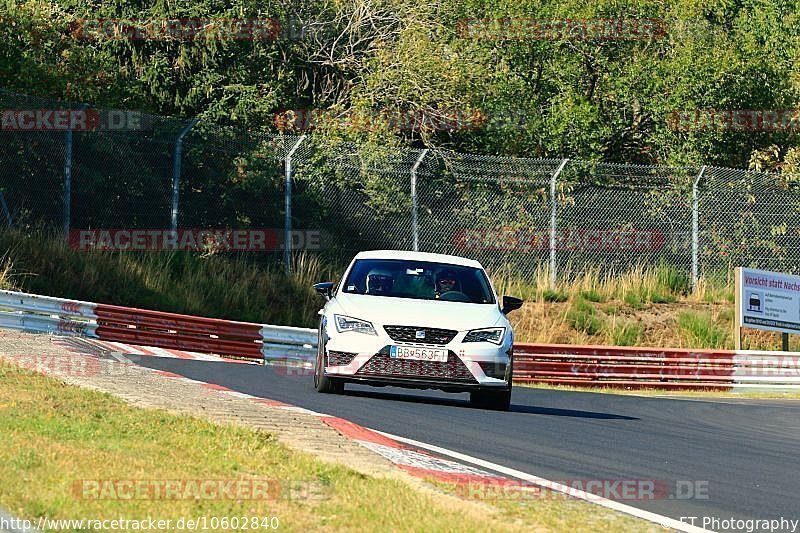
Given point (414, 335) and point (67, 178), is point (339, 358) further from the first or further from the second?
point (67, 178)

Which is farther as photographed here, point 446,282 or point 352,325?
point 446,282

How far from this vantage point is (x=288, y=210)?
26.7 m

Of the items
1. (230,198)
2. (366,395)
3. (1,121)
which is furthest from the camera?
(230,198)

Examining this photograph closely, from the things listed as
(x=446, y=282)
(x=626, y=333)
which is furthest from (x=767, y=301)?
(x=446, y=282)

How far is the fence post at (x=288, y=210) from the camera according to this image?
26.8 metres

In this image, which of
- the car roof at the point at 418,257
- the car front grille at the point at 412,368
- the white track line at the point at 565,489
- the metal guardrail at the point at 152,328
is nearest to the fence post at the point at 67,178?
the metal guardrail at the point at 152,328

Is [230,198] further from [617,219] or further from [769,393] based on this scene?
[769,393]

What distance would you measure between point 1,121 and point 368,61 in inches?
462

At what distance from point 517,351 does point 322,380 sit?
1005 cm

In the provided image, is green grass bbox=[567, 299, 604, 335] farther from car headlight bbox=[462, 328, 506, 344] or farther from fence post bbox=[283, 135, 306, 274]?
car headlight bbox=[462, 328, 506, 344]

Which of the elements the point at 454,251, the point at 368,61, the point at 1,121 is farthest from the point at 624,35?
the point at 1,121

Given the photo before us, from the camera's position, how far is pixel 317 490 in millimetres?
8180

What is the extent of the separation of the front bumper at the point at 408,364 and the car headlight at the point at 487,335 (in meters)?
0.05

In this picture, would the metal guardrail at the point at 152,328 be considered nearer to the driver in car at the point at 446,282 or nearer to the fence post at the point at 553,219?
the fence post at the point at 553,219
